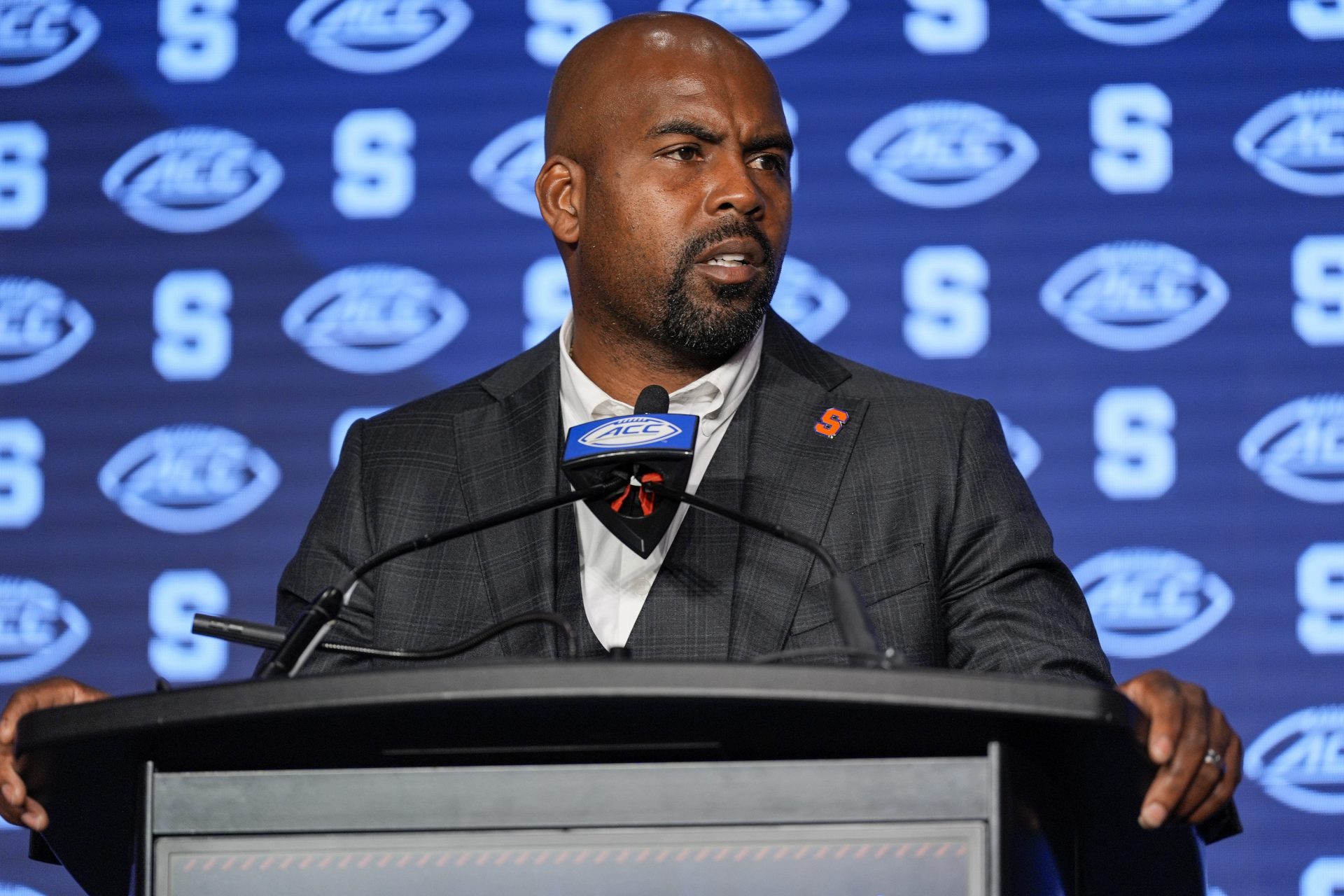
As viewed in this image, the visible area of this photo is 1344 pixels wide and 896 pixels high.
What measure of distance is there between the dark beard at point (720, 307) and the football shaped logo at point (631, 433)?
0.74m

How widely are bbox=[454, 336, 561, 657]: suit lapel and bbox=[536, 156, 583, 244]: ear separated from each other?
0.63ft

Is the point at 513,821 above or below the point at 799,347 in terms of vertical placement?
above

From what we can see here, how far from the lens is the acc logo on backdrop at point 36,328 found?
2953mm

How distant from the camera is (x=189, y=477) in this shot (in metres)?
2.88

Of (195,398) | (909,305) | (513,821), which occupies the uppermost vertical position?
(513,821)

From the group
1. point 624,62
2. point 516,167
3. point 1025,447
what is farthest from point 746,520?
point 516,167

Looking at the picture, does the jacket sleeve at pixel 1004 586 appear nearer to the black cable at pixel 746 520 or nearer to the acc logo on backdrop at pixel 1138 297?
the black cable at pixel 746 520

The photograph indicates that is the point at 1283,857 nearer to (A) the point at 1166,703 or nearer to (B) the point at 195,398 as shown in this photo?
(A) the point at 1166,703

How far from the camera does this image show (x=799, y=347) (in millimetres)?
2072

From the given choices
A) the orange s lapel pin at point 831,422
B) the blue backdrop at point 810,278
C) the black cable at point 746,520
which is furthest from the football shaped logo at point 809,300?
the black cable at point 746,520

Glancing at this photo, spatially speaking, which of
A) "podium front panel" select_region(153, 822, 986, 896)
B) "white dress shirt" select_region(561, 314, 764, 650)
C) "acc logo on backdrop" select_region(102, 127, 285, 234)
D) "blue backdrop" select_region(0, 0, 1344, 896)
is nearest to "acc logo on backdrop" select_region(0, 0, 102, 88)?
"blue backdrop" select_region(0, 0, 1344, 896)

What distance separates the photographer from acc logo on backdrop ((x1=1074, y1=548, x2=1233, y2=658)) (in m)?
2.64

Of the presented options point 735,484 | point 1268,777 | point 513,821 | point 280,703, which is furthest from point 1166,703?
point 1268,777

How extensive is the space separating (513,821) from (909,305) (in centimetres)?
200
